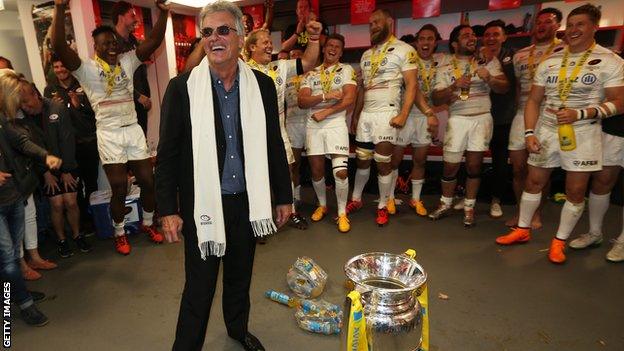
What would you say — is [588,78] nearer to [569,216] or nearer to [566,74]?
[566,74]

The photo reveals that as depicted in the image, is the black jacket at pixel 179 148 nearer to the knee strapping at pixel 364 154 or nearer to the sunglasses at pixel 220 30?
the sunglasses at pixel 220 30

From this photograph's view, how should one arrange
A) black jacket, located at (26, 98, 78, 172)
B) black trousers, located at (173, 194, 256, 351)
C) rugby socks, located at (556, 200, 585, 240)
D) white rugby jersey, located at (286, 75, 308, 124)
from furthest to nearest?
white rugby jersey, located at (286, 75, 308, 124) < black jacket, located at (26, 98, 78, 172) < rugby socks, located at (556, 200, 585, 240) < black trousers, located at (173, 194, 256, 351)

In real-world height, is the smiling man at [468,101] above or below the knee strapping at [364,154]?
above

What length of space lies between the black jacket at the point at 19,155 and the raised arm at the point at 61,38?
66 cm

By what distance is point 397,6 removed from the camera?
5.64m

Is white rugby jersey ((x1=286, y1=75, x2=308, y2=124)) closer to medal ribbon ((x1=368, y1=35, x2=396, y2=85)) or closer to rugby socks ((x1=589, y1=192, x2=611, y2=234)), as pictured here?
medal ribbon ((x1=368, y1=35, x2=396, y2=85))

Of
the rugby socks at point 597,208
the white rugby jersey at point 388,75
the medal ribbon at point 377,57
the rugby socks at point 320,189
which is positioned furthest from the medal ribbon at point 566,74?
the rugby socks at point 320,189

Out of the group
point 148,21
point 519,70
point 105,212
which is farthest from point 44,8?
point 519,70

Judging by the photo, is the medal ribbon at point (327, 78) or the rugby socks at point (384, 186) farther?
the rugby socks at point (384, 186)

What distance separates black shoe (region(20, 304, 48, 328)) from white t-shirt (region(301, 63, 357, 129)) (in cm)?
267

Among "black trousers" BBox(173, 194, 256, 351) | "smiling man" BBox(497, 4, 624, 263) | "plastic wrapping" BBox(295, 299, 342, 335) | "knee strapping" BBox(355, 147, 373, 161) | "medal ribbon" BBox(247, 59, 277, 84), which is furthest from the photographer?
"knee strapping" BBox(355, 147, 373, 161)

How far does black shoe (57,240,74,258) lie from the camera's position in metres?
3.42

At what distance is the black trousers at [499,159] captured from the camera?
14.1 ft

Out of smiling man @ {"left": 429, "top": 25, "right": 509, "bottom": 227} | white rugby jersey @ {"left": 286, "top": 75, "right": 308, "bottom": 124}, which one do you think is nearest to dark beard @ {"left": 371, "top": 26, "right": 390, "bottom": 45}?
smiling man @ {"left": 429, "top": 25, "right": 509, "bottom": 227}
